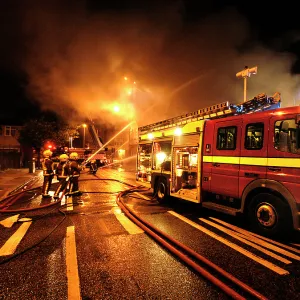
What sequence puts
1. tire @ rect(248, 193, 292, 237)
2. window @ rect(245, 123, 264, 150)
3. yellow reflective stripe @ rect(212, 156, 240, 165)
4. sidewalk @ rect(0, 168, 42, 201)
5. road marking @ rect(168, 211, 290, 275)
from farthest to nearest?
sidewalk @ rect(0, 168, 42, 201), yellow reflective stripe @ rect(212, 156, 240, 165), window @ rect(245, 123, 264, 150), tire @ rect(248, 193, 292, 237), road marking @ rect(168, 211, 290, 275)

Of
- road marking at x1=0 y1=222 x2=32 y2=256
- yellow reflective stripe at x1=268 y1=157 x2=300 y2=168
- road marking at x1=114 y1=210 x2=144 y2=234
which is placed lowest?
road marking at x1=0 y1=222 x2=32 y2=256

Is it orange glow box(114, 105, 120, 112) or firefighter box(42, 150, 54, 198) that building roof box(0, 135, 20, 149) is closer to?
orange glow box(114, 105, 120, 112)

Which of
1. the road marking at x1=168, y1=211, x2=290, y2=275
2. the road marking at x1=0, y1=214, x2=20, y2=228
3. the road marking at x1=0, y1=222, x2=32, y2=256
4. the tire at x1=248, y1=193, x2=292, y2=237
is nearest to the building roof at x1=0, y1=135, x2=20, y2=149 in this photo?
the road marking at x1=0, y1=214, x2=20, y2=228

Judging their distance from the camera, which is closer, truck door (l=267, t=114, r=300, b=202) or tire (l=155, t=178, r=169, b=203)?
truck door (l=267, t=114, r=300, b=202)

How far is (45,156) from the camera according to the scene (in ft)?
28.9

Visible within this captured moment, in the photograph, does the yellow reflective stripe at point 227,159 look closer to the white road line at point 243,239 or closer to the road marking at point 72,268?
the white road line at point 243,239

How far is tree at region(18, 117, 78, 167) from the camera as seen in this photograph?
26.7 m

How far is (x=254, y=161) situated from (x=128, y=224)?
10.0ft

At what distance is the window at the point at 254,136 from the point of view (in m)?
4.83

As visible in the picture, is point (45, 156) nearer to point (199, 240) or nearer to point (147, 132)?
point (147, 132)

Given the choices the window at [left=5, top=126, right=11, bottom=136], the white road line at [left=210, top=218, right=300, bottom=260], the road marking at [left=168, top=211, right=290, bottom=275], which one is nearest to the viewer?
the road marking at [left=168, top=211, right=290, bottom=275]

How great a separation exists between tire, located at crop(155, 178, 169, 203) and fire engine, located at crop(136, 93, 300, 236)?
3 cm

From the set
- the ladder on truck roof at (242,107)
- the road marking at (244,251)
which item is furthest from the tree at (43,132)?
the road marking at (244,251)

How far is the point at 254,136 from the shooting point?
4.98 m
